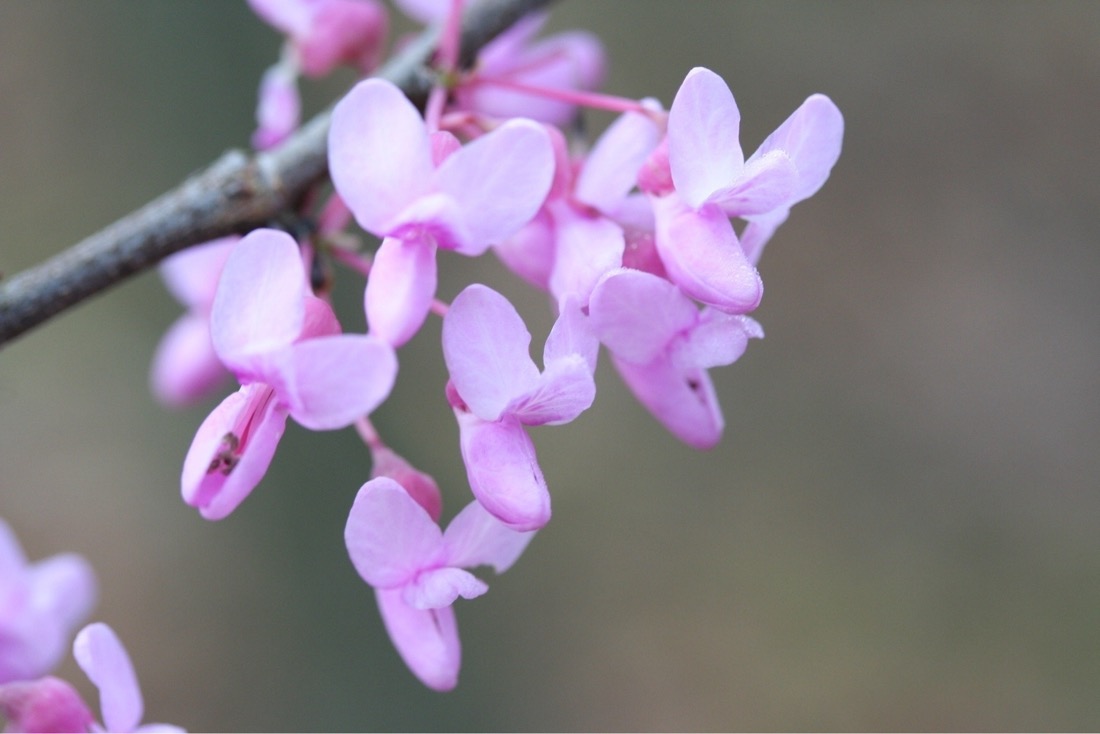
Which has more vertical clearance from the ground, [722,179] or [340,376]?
[722,179]

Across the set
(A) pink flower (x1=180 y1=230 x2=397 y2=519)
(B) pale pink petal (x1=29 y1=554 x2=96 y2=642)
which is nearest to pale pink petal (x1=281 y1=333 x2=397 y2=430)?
(A) pink flower (x1=180 y1=230 x2=397 y2=519)

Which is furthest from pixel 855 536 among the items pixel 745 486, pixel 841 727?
pixel 841 727

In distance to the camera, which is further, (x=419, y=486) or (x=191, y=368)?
(x=191, y=368)

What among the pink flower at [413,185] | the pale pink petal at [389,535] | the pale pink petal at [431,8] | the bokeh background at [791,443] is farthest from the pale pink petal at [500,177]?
the bokeh background at [791,443]

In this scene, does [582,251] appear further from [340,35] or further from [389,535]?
[340,35]

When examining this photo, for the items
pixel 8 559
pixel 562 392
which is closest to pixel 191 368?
pixel 8 559

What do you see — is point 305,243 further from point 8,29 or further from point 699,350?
point 8,29

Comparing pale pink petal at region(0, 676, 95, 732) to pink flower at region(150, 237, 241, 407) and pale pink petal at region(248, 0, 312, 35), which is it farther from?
pale pink petal at region(248, 0, 312, 35)

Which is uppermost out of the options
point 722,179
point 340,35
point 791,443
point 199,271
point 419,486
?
point 791,443
